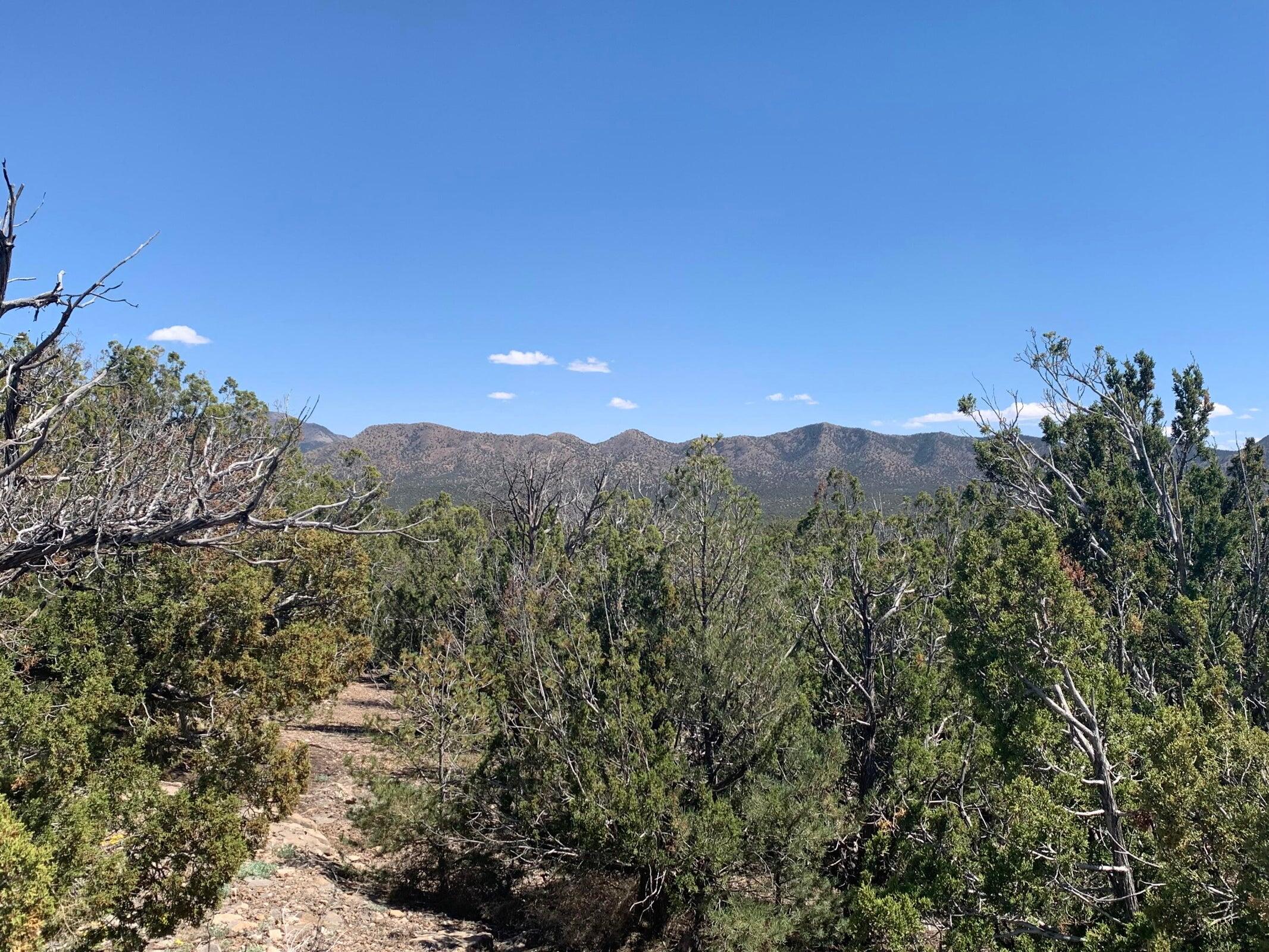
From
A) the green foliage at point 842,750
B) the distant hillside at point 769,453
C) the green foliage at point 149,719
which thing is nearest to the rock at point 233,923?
the green foliage at point 149,719

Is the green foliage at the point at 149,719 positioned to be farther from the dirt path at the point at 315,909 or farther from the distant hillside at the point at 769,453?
the distant hillside at the point at 769,453

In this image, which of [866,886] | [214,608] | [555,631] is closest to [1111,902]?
[866,886]

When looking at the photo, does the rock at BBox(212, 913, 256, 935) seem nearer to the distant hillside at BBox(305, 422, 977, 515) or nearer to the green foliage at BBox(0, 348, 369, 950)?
the green foliage at BBox(0, 348, 369, 950)

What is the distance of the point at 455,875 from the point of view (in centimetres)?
1030

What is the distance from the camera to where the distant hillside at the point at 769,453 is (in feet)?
412

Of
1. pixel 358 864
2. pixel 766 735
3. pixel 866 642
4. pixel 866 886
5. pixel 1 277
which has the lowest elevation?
pixel 358 864

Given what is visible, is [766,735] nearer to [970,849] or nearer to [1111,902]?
[970,849]

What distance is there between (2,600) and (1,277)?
5.35 metres

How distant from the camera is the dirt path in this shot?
24.7 feet

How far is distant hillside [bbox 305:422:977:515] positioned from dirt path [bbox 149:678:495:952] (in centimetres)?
9837

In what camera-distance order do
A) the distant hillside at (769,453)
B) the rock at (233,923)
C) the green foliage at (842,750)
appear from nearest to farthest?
the green foliage at (842,750), the rock at (233,923), the distant hillside at (769,453)

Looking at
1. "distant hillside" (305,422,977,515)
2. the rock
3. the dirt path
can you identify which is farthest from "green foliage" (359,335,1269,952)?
"distant hillside" (305,422,977,515)

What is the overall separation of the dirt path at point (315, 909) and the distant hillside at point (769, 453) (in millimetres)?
98371

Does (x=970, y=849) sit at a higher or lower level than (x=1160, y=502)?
lower
